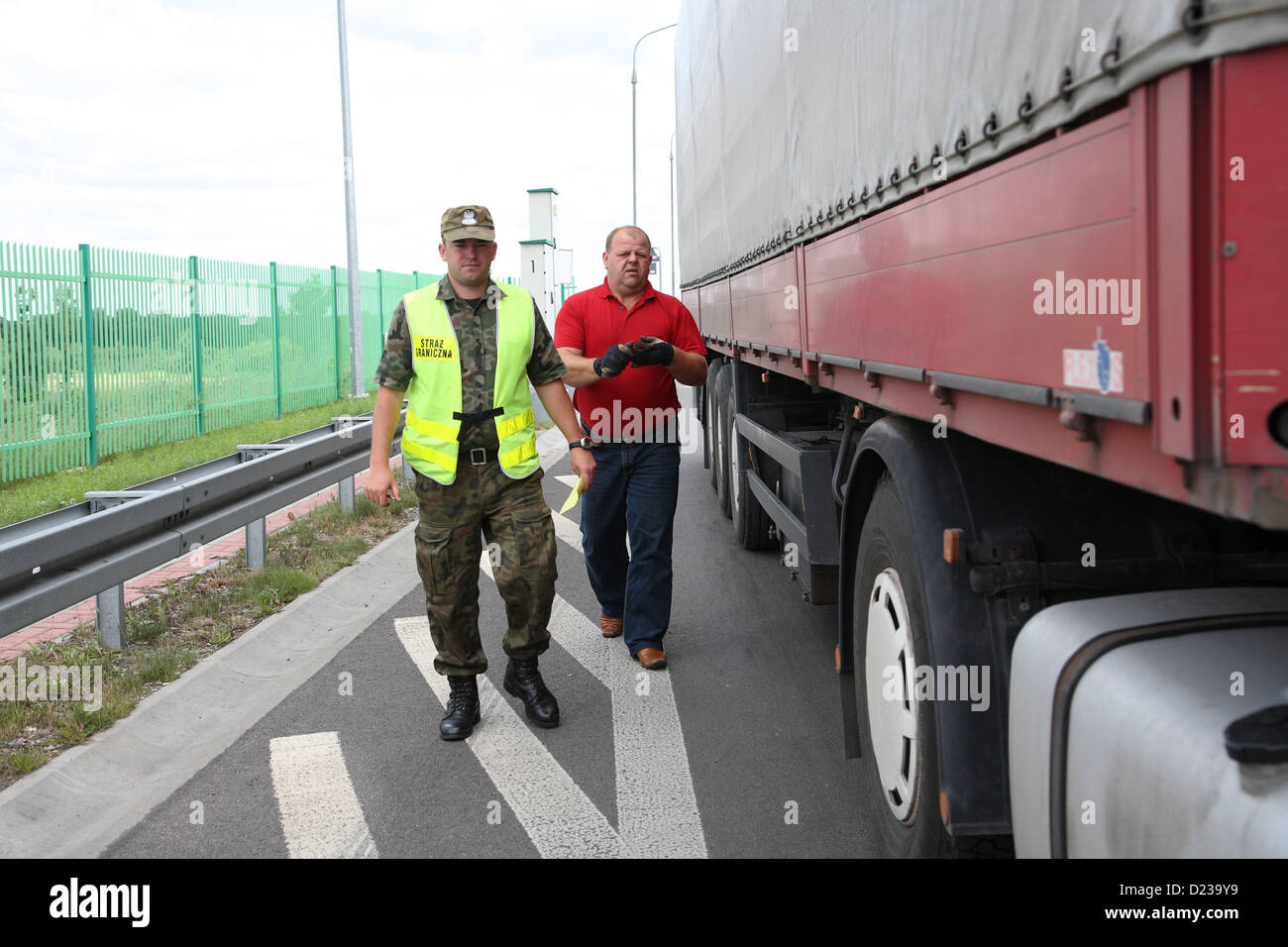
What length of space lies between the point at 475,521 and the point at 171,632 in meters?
2.29

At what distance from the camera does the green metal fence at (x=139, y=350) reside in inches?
525

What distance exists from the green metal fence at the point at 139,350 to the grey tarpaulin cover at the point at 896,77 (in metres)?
8.67

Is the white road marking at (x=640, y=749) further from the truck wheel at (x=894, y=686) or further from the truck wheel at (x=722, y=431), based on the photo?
the truck wheel at (x=722, y=431)

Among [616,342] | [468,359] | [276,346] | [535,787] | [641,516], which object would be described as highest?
[276,346]

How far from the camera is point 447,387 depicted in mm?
5047

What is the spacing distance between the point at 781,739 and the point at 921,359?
8.09ft

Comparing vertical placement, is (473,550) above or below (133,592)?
above

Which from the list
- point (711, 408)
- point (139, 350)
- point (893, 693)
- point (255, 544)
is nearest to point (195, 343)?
point (139, 350)

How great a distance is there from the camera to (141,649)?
6.08m

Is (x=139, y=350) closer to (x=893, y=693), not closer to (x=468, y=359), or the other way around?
(x=468, y=359)

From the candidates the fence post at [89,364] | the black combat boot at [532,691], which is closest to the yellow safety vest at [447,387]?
the black combat boot at [532,691]

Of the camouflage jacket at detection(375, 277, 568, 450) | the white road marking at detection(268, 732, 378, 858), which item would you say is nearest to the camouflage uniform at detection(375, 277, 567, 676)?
the camouflage jacket at detection(375, 277, 568, 450)

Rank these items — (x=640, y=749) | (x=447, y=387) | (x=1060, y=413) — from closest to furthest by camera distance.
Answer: (x=1060, y=413), (x=640, y=749), (x=447, y=387)

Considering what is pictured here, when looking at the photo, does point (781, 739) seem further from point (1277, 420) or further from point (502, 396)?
point (1277, 420)
